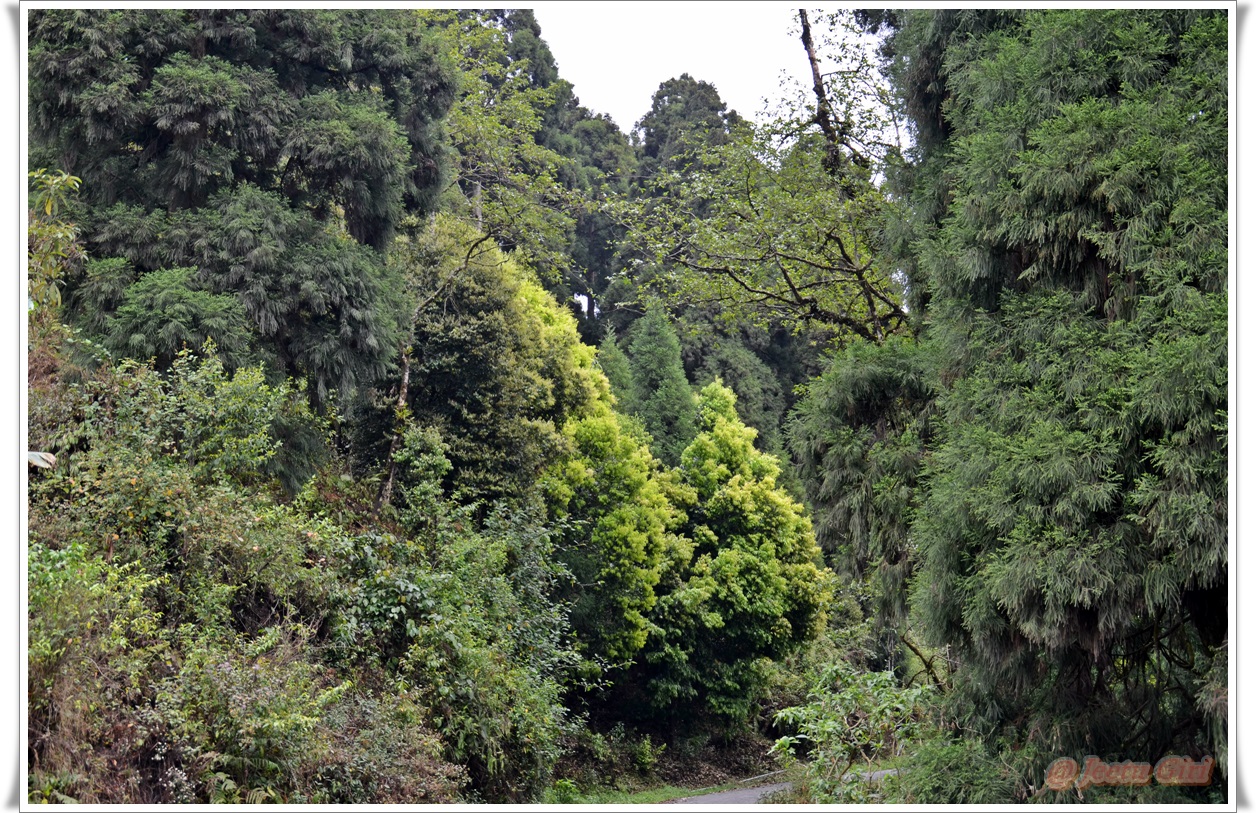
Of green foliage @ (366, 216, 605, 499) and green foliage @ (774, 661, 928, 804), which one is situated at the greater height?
green foliage @ (366, 216, 605, 499)

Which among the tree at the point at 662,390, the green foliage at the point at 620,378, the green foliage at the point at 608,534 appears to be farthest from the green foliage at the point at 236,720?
the green foliage at the point at 620,378

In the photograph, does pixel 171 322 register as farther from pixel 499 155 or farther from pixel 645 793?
pixel 645 793

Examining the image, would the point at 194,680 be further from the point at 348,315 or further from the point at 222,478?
the point at 348,315

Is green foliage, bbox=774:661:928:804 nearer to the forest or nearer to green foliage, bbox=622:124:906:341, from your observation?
the forest

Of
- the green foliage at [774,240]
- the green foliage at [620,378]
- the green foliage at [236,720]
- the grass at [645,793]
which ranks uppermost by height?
the green foliage at [774,240]

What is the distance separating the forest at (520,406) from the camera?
5.81 meters

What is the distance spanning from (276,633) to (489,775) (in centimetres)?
347

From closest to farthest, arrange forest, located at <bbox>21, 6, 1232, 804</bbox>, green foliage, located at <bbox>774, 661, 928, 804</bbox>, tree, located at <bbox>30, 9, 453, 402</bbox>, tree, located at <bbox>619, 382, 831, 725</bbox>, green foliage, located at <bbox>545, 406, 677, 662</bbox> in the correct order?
forest, located at <bbox>21, 6, 1232, 804</bbox>, green foliage, located at <bbox>774, 661, 928, 804</bbox>, tree, located at <bbox>30, 9, 453, 402</bbox>, green foliage, located at <bbox>545, 406, 677, 662</bbox>, tree, located at <bbox>619, 382, 831, 725</bbox>

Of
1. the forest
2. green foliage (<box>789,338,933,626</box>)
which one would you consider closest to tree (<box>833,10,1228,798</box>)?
the forest

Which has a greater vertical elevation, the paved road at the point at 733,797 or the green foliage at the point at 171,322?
the green foliage at the point at 171,322

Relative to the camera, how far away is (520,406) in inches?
624

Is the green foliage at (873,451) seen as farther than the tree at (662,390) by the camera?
No

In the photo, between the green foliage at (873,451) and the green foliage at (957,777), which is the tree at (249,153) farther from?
the green foliage at (957,777)

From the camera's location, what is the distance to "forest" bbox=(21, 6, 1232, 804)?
5.81m
